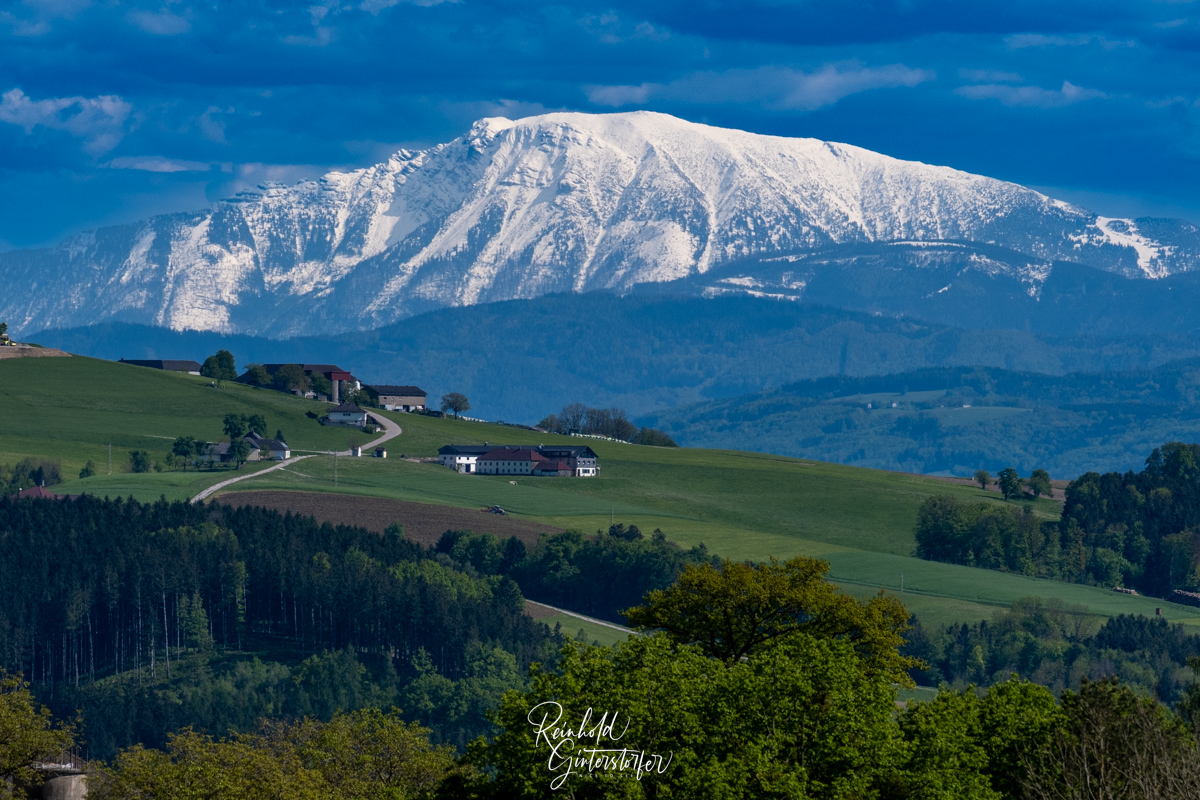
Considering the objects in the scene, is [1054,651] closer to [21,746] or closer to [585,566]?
[585,566]

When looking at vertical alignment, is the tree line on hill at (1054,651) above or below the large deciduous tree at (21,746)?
below

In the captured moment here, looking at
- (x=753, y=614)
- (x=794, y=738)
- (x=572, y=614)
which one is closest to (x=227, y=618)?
(x=572, y=614)

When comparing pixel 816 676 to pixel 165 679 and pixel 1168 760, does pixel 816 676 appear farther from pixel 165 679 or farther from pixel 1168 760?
pixel 165 679

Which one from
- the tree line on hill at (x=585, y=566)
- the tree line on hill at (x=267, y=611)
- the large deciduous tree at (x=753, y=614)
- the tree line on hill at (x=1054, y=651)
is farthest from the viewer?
the tree line on hill at (x=585, y=566)

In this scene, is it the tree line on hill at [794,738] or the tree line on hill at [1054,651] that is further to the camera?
the tree line on hill at [1054,651]

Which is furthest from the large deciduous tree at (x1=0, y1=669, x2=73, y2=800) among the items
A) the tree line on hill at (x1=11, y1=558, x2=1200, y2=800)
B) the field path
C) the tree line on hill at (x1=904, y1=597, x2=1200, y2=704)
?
the field path

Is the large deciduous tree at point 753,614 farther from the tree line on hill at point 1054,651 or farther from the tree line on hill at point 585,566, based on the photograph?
the tree line on hill at point 585,566

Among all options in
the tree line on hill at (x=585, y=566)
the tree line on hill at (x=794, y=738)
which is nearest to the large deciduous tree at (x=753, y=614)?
the tree line on hill at (x=794, y=738)

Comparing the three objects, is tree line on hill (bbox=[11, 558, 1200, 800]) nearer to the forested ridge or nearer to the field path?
the forested ridge

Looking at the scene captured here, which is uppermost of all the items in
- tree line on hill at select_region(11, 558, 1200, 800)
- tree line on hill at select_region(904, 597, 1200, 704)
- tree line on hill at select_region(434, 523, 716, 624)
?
tree line on hill at select_region(11, 558, 1200, 800)

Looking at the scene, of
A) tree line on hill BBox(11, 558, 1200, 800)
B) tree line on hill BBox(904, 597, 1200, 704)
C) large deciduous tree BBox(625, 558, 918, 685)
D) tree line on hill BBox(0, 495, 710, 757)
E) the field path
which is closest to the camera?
tree line on hill BBox(11, 558, 1200, 800)

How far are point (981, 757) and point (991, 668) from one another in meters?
120

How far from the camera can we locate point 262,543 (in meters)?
189

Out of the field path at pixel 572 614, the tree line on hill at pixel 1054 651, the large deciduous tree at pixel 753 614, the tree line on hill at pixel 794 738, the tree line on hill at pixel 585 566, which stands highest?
the large deciduous tree at pixel 753 614
